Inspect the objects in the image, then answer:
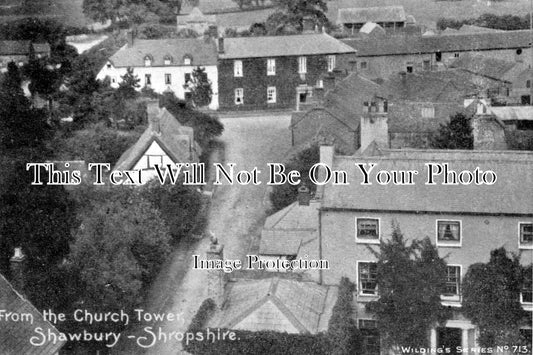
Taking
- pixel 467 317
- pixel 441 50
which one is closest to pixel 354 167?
pixel 467 317

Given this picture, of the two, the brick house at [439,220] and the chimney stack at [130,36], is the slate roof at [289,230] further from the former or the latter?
the chimney stack at [130,36]

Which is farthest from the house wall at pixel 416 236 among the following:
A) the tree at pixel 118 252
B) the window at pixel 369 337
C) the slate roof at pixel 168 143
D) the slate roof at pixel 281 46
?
the slate roof at pixel 281 46

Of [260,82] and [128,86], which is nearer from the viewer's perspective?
[128,86]

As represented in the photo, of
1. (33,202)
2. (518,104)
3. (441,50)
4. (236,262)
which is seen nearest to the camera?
(33,202)

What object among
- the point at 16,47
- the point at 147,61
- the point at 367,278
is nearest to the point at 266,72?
the point at 147,61

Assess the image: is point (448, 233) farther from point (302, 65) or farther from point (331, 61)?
point (331, 61)

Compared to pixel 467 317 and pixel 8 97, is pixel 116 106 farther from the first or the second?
pixel 467 317
